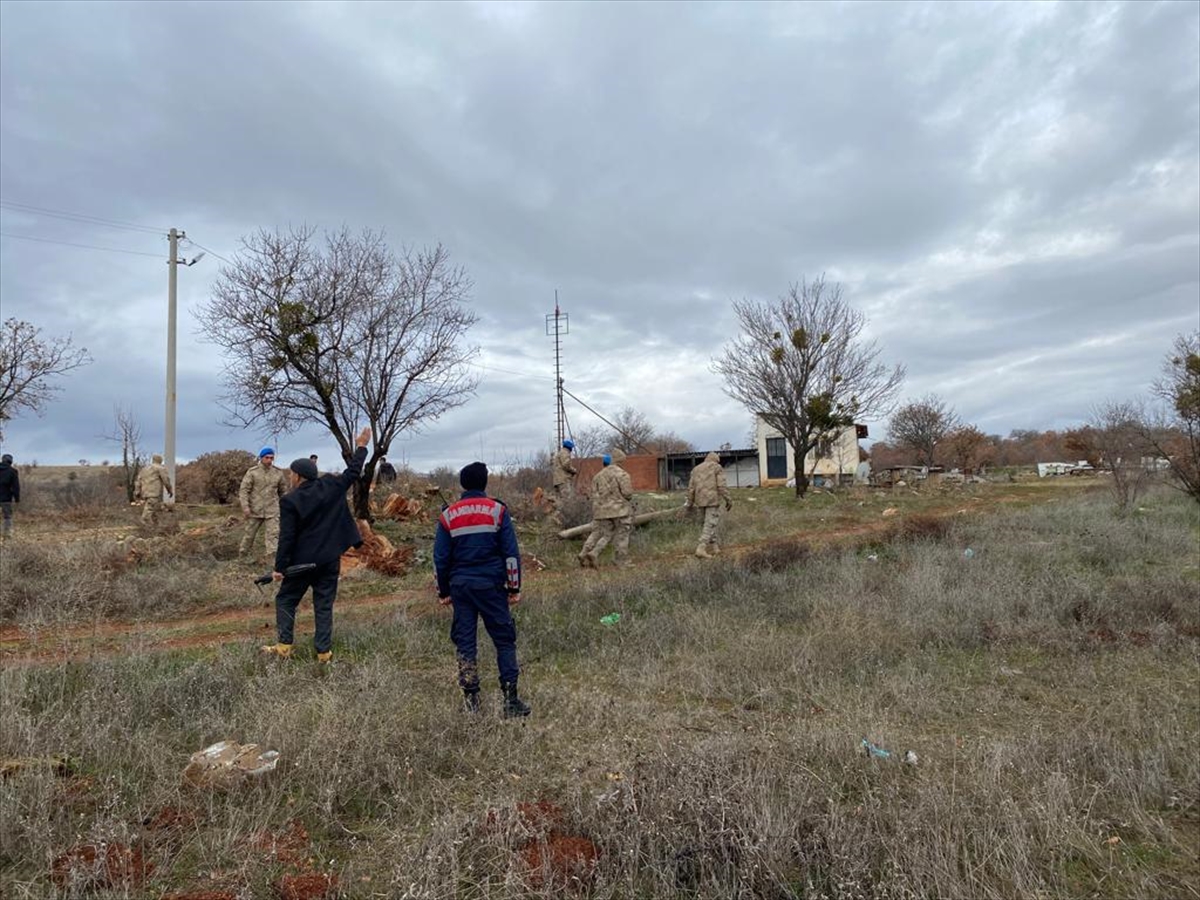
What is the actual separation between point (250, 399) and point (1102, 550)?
1534cm

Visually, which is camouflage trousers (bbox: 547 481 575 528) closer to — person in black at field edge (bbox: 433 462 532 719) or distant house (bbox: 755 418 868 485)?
person in black at field edge (bbox: 433 462 532 719)

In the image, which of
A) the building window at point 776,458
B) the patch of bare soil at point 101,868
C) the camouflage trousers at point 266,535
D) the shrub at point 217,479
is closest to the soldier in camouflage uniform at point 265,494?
the camouflage trousers at point 266,535

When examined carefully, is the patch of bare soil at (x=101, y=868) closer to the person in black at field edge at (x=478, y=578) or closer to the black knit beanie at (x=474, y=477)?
the person in black at field edge at (x=478, y=578)

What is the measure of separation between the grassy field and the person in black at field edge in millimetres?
368

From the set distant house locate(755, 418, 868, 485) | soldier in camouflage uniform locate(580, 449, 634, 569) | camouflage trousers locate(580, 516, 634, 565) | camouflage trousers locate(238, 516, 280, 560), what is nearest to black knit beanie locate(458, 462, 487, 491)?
soldier in camouflage uniform locate(580, 449, 634, 569)

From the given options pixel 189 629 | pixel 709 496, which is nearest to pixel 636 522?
pixel 709 496

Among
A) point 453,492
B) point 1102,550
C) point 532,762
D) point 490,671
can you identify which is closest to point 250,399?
point 453,492

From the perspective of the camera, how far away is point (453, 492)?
64.9ft

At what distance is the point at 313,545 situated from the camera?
616 centimetres

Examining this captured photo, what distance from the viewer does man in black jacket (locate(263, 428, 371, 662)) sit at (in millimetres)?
6113

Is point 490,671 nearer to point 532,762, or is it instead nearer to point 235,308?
point 532,762

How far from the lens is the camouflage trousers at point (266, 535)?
37.2 ft

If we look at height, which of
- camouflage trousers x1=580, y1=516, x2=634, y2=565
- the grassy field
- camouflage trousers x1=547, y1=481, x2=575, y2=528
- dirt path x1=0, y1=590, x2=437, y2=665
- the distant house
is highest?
the distant house

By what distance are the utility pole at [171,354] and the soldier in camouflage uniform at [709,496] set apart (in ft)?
41.7
